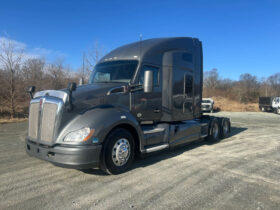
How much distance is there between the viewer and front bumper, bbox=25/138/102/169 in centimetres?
355

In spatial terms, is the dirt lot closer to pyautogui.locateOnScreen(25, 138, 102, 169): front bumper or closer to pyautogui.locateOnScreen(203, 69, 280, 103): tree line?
pyautogui.locateOnScreen(25, 138, 102, 169): front bumper

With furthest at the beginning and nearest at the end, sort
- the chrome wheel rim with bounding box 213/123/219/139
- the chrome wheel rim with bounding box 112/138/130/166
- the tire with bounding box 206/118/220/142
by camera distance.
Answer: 1. the chrome wheel rim with bounding box 213/123/219/139
2. the tire with bounding box 206/118/220/142
3. the chrome wheel rim with bounding box 112/138/130/166

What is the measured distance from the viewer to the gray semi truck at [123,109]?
12.1ft

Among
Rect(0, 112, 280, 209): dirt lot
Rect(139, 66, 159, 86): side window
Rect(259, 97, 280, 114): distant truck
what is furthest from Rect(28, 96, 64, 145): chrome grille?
Rect(259, 97, 280, 114): distant truck

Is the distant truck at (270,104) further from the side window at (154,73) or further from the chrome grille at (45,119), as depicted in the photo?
the chrome grille at (45,119)

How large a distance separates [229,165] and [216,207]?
2.13m

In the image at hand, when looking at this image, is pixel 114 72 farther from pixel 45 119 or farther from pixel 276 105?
pixel 276 105

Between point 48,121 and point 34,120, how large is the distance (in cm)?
52

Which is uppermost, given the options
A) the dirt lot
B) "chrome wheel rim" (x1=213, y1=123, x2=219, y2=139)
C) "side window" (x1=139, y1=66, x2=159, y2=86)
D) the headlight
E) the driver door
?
"side window" (x1=139, y1=66, x2=159, y2=86)

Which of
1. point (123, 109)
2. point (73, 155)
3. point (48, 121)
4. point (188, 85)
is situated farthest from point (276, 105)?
point (48, 121)

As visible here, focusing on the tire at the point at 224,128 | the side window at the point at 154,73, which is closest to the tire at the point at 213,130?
the tire at the point at 224,128

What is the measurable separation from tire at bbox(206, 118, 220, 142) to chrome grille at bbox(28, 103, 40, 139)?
599cm

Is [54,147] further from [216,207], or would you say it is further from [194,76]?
[194,76]

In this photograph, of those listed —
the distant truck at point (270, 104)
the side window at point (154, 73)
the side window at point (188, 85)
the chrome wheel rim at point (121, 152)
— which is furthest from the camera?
the distant truck at point (270, 104)
